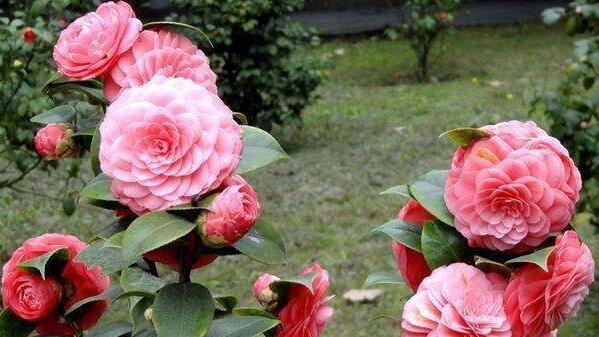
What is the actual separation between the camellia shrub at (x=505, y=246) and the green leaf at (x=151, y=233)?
1.08 ft

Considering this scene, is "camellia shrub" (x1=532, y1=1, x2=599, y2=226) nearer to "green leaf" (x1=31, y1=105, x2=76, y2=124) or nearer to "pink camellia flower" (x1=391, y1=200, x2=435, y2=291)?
"pink camellia flower" (x1=391, y1=200, x2=435, y2=291)

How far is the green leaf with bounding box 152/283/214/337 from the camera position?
3.81ft

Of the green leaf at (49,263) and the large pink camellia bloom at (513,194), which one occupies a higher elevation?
the large pink camellia bloom at (513,194)

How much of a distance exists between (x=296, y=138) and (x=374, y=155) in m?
0.86

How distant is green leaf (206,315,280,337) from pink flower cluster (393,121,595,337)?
17cm

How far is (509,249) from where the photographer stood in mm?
1302

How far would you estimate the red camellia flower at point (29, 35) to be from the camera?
355 cm

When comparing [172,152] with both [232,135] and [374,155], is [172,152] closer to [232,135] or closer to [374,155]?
[232,135]

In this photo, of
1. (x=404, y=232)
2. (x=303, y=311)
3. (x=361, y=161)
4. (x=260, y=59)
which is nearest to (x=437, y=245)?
(x=404, y=232)

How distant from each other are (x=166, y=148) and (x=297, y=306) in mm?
331

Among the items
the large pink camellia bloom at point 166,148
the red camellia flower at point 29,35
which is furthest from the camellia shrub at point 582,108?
the large pink camellia bloom at point 166,148

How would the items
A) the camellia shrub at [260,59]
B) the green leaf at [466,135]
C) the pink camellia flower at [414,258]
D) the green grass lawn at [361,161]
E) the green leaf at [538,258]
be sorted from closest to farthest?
1. the green leaf at [538,258]
2. the green leaf at [466,135]
3. the pink camellia flower at [414,258]
4. the green grass lawn at [361,161]
5. the camellia shrub at [260,59]

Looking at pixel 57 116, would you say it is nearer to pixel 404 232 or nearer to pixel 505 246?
pixel 404 232

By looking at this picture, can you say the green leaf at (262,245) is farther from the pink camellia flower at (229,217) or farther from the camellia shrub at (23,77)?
the camellia shrub at (23,77)
